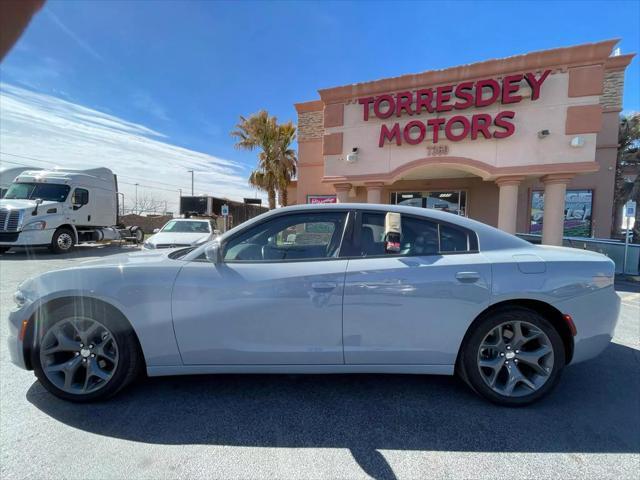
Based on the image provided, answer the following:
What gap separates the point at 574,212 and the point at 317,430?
1279cm

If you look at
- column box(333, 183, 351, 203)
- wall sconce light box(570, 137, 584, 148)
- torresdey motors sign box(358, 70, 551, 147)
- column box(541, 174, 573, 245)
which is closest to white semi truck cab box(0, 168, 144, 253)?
column box(333, 183, 351, 203)

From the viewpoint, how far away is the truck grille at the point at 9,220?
32.5 feet

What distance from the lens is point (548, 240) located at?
8781 millimetres

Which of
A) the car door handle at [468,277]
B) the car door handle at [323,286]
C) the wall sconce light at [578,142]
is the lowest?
the car door handle at [323,286]

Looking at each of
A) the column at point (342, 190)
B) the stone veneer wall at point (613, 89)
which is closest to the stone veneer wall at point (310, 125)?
the column at point (342, 190)

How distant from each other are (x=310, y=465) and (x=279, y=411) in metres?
0.53

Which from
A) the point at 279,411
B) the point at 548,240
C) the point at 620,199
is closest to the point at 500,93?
the point at 548,240

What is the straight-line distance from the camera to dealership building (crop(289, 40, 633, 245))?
8320 mm

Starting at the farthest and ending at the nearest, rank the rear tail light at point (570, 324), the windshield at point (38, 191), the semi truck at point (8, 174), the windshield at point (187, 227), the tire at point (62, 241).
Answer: the semi truck at point (8, 174) < the tire at point (62, 241) < the windshield at point (38, 191) < the windshield at point (187, 227) < the rear tail light at point (570, 324)

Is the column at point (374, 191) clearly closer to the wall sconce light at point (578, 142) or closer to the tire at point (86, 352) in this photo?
the wall sconce light at point (578, 142)

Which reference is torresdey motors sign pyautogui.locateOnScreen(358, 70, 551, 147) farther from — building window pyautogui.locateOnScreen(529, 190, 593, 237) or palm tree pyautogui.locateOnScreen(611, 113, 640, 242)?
palm tree pyautogui.locateOnScreen(611, 113, 640, 242)

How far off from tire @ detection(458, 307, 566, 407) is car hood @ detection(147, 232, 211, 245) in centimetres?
661

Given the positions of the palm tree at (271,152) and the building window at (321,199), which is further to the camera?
the palm tree at (271,152)

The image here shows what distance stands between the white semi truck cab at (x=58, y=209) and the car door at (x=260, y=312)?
12.0m
